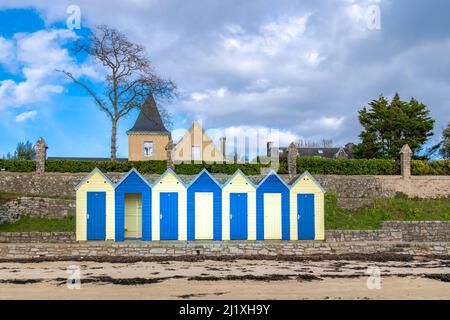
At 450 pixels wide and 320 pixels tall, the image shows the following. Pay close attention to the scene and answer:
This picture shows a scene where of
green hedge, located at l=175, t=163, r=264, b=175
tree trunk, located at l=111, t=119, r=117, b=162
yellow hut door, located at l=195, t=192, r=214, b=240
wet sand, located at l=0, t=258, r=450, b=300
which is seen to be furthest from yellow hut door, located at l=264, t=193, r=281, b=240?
tree trunk, located at l=111, t=119, r=117, b=162

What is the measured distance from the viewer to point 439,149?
141 ft

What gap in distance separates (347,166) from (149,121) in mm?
19311

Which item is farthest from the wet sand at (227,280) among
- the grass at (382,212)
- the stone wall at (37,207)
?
the stone wall at (37,207)

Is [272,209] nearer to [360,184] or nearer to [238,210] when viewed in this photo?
[238,210]

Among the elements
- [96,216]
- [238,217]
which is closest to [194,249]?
[238,217]

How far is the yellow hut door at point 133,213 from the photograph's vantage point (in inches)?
859

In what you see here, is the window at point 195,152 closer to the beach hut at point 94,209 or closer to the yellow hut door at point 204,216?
the yellow hut door at point 204,216

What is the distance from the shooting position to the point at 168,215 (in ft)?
66.9

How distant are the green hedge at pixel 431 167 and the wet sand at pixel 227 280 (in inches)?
564

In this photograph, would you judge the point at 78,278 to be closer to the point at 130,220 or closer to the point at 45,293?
the point at 45,293

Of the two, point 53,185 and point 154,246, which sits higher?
point 53,185

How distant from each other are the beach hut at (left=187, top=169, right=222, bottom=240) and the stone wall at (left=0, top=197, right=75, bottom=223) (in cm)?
789
